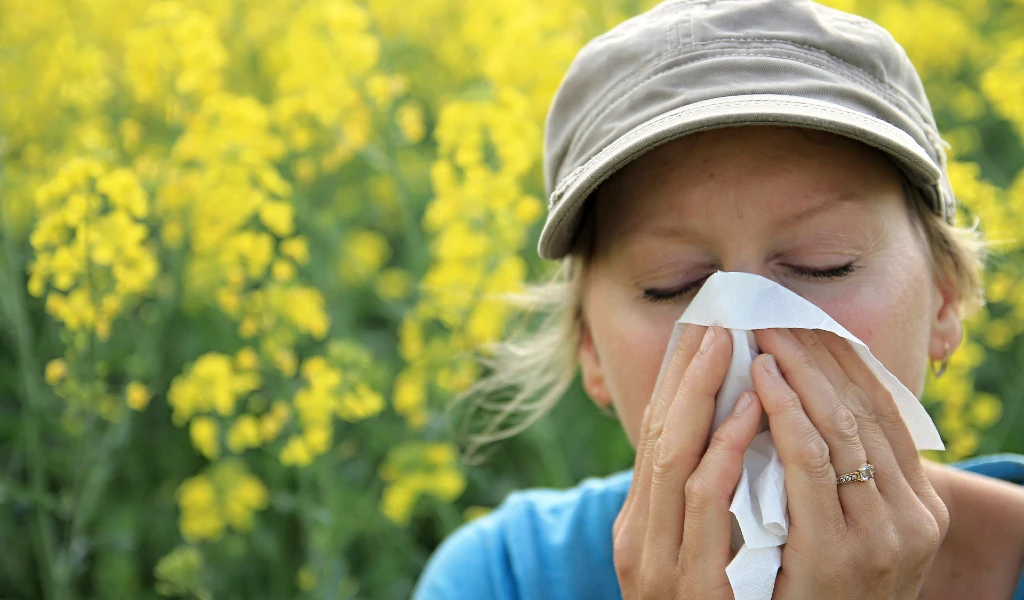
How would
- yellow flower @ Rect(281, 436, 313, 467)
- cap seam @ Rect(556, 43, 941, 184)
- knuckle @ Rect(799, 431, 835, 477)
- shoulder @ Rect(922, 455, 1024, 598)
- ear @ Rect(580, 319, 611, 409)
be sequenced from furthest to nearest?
yellow flower @ Rect(281, 436, 313, 467) → ear @ Rect(580, 319, 611, 409) → shoulder @ Rect(922, 455, 1024, 598) → cap seam @ Rect(556, 43, 941, 184) → knuckle @ Rect(799, 431, 835, 477)

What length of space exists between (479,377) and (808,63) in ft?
5.21

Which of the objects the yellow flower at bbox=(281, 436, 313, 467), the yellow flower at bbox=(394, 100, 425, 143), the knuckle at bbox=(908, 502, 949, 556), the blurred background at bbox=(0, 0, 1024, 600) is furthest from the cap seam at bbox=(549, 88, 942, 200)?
the yellow flower at bbox=(394, 100, 425, 143)

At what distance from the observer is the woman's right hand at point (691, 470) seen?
0.97 metres

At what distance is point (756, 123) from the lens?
102 cm

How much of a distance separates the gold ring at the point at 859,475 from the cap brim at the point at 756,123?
32cm

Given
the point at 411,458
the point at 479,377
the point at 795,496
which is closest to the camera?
the point at 795,496

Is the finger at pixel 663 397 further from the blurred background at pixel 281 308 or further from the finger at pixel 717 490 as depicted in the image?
the blurred background at pixel 281 308

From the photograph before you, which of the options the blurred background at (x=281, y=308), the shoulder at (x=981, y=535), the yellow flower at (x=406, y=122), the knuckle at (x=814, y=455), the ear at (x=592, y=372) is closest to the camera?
the knuckle at (x=814, y=455)

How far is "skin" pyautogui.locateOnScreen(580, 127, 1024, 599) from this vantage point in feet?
3.12

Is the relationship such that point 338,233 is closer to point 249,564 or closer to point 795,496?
point 249,564

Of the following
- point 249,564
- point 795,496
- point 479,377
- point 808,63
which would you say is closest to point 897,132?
point 808,63

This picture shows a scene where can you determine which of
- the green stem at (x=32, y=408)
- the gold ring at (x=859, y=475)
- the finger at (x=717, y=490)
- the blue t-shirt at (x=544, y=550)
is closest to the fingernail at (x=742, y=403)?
the finger at (x=717, y=490)

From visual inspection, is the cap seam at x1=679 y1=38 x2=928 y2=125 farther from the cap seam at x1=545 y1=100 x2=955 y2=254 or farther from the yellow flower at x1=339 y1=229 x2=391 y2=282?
the yellow flower at x1=339 y1=229 x2=391 y2=282

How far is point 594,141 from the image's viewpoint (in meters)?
1.11
